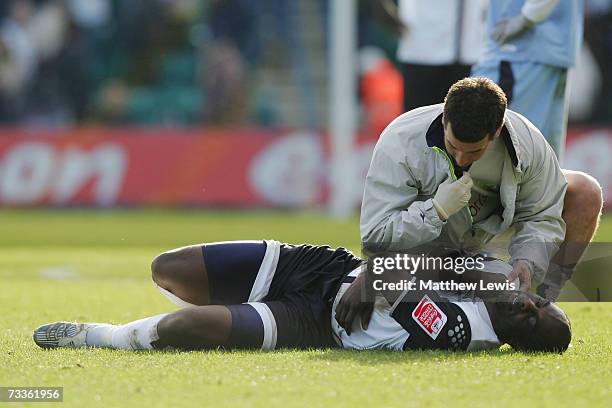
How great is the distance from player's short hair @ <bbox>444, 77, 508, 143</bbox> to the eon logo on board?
12365 mm

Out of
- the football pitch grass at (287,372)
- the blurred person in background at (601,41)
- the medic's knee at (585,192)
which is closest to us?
the football pitch grass at (287,372)

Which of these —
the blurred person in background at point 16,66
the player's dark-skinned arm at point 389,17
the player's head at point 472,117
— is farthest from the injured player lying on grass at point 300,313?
the blurred person in background at point 16,66

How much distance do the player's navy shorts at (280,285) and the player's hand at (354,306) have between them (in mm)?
134

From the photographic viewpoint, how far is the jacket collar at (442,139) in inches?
206

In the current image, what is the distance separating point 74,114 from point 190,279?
1425 cm

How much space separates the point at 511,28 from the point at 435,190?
2171 millimetres

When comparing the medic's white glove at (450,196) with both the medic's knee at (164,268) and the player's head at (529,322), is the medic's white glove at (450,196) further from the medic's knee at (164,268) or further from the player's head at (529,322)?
the medic's knee at (164,268)

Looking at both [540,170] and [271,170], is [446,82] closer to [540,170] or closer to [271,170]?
[540,170]

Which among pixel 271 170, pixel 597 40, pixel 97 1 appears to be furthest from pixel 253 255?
pixel 97 1

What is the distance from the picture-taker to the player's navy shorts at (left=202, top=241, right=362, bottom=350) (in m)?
5.30

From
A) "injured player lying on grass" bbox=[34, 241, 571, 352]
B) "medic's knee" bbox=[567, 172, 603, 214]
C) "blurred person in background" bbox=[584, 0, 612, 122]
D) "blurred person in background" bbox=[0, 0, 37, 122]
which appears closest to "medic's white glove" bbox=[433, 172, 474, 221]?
"injured player lying on grass" bbox=[34, 241, 571, 352]

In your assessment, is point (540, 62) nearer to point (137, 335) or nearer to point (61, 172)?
point (137, 335)

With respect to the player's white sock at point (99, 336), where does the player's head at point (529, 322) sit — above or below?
above

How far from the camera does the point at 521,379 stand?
14.8 feet
